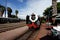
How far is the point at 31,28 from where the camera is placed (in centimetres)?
2397

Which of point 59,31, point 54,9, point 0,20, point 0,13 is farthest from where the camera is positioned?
point 0,13

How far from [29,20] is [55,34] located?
1436cm

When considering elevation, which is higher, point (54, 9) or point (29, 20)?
point (54, 9)

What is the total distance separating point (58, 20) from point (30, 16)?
14.9m

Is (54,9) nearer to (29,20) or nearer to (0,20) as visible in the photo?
(29,20)

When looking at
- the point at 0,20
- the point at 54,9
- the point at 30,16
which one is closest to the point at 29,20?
the point at 30,16

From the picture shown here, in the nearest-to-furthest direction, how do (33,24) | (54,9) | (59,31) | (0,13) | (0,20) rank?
(59,31) < (33,24) < (54,9) < (0,20) < (0,13)

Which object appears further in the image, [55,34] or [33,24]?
[33,24]

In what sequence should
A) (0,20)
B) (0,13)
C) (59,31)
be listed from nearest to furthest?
(59,31) → (0,20) → (0,13)

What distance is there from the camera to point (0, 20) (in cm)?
5494

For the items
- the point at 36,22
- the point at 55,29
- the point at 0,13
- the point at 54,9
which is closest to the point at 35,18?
the point at 36,22

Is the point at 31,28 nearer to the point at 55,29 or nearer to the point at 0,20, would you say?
the point at 55,29

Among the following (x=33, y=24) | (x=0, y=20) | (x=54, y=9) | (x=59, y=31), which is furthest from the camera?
(x=0, y=20)

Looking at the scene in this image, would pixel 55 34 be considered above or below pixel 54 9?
below
